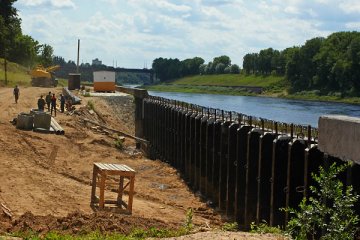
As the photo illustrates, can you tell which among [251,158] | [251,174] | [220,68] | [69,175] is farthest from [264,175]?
[220,68]

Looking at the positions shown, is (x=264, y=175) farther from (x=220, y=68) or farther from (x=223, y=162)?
(x=220, y=68)

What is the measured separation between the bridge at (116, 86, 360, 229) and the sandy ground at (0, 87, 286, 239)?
34.7 inches

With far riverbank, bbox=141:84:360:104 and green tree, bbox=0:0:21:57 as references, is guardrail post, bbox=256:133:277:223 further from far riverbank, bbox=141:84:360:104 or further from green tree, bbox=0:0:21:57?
green tree, bbox=0:0:21:57

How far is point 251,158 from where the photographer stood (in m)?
→ 21.6

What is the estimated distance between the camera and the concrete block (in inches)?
501

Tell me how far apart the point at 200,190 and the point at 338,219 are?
63.1 feet

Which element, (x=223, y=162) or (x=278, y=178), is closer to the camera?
(x=278, y=178)

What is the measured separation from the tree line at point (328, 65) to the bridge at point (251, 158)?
6784cm

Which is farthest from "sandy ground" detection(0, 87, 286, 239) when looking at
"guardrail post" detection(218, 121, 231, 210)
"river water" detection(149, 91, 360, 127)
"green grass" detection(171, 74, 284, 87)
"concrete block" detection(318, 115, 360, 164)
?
"green grass" detection(171, 74, 284, 87)

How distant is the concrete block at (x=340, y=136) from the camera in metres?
12.7

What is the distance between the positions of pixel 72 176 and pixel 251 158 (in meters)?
8.62

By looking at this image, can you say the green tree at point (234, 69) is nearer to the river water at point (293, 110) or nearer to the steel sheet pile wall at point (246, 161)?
the river water at point (293, 110)

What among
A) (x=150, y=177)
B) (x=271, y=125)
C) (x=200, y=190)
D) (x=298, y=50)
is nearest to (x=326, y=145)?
(x=271, y=125)

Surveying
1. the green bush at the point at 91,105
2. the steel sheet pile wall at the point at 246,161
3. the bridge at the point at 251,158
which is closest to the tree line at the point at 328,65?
the green bush at the point at 91,105
